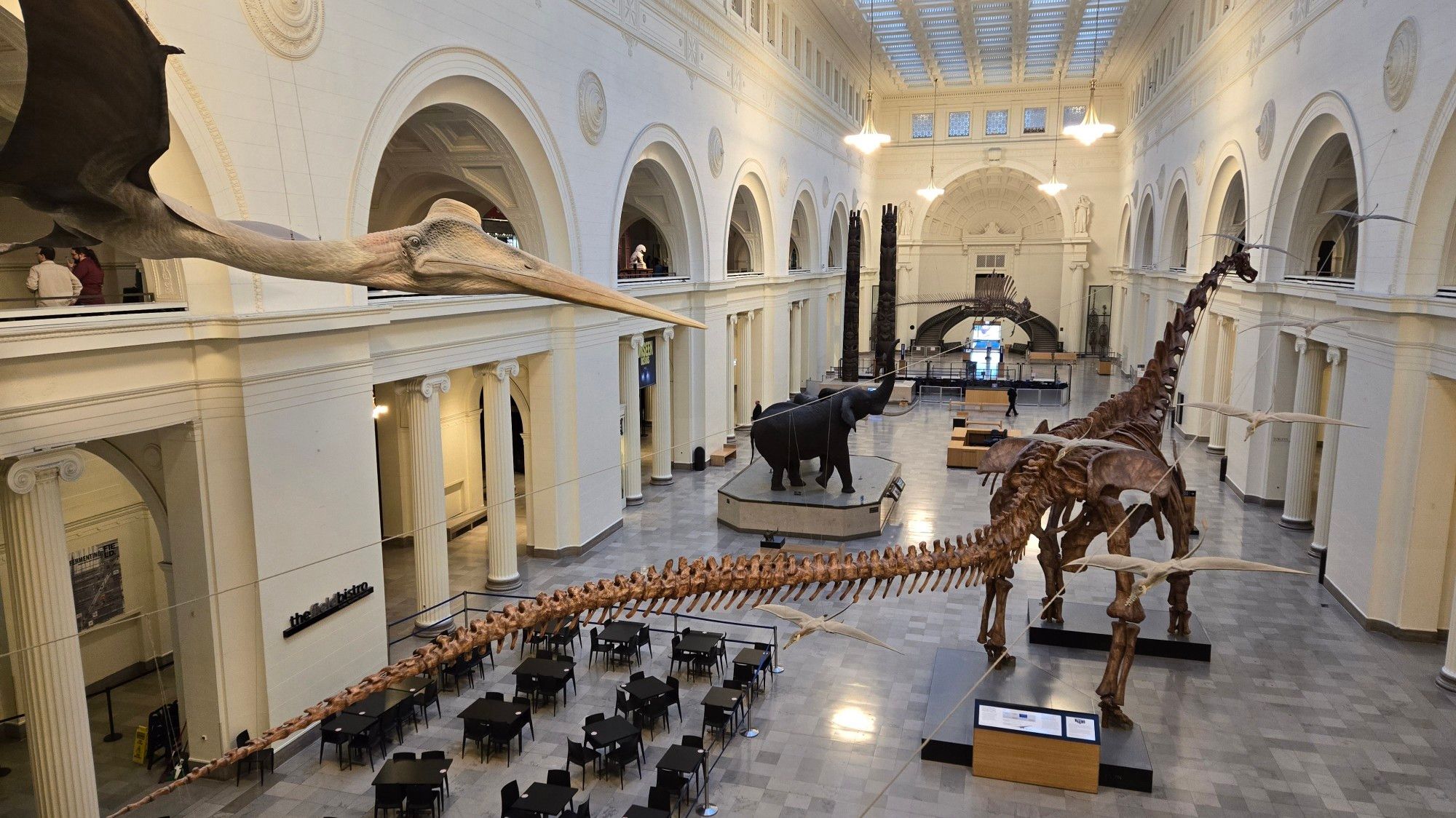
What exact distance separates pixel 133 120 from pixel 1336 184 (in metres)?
19.0

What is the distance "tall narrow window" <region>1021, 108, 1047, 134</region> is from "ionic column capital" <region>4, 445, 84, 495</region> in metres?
40.5

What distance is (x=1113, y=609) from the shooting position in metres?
8.03

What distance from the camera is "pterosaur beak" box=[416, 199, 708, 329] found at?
2.64 meters

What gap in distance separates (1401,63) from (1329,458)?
6.08m

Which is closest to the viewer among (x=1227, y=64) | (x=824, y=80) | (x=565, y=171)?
(x=565, y=171)

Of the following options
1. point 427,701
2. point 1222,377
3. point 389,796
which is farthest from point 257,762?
point 1222,377

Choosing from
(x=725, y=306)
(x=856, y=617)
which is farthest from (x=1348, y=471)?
(x=725, y=306)

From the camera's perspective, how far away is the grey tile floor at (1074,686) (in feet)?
25.1

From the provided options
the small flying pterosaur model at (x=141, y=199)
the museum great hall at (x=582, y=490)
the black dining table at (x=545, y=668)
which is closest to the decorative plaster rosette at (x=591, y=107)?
the museum great hall at (x=582, y=490)

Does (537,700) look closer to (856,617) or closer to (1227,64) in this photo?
(856,617)

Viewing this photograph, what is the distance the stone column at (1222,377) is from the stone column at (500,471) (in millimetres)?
13834

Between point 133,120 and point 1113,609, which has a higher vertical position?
point 133,120

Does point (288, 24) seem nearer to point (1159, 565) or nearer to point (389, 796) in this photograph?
point (389, 796)

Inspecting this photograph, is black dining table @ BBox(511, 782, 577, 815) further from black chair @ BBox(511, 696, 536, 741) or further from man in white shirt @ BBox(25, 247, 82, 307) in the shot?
man in white shirt @ BBox(25, 247, 82, 307)
